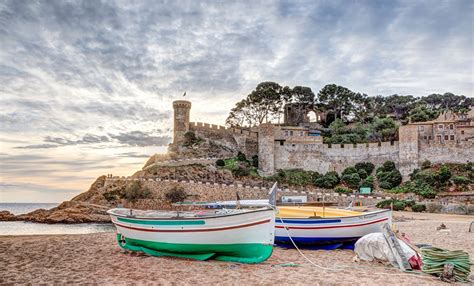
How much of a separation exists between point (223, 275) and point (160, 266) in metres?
1.83

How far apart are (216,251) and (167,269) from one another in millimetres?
1435

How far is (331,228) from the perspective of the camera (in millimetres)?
11734

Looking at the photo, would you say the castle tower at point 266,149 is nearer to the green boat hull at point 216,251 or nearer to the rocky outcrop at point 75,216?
the rocky outcrop at point 75,216

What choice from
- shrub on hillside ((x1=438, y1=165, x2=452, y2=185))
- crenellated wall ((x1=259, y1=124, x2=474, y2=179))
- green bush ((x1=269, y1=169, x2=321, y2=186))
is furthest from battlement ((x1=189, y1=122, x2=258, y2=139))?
shrub on hillside ((x1=438, y1=165, x2=452, y2=185))

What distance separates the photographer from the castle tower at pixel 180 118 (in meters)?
53.6

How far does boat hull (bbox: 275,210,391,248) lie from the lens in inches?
461

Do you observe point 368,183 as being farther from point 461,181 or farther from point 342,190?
point 461,181

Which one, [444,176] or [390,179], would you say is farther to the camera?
[390,179]

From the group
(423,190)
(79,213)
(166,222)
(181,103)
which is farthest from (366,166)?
(166,222)

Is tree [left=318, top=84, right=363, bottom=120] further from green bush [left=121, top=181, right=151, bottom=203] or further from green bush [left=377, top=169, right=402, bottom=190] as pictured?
green bush [left=121, top=181, right=151, bottom=203]

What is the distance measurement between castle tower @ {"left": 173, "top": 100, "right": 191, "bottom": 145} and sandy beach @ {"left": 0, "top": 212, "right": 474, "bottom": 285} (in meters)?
41.8

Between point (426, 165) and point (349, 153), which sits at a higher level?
point (349, 153)

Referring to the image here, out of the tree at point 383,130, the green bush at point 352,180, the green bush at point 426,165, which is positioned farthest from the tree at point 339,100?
the green bush at point 426,165

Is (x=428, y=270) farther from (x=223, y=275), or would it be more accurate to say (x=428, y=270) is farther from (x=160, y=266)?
(x=160, y=266)
